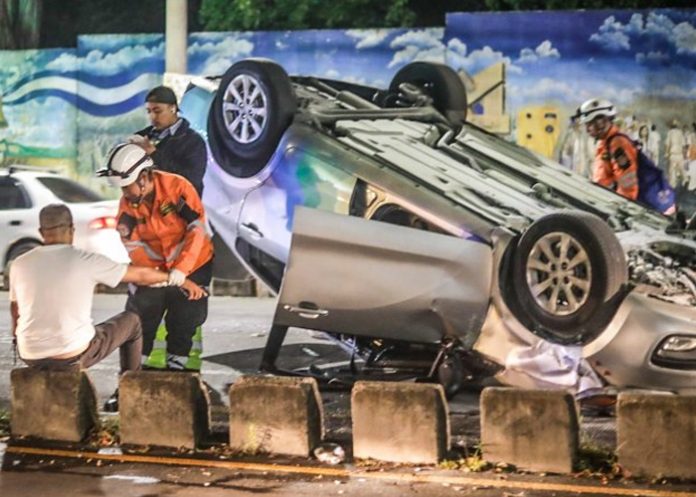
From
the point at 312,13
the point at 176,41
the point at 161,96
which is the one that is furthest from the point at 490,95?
the point at 161,96

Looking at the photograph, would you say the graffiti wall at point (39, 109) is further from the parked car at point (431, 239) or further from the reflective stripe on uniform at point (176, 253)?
the reflective stripe on uniform at point (176, 253)

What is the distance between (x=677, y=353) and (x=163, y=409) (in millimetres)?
2934

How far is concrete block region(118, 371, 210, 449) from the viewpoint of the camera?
6.99m

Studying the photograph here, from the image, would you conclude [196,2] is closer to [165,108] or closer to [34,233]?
[34,233]

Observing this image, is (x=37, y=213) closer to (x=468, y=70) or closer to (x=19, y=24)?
(x=19, y=24)

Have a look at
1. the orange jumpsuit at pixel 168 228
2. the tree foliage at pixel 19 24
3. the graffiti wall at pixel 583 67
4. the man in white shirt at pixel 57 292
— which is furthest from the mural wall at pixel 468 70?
the man in white shirt at pixel 57 292

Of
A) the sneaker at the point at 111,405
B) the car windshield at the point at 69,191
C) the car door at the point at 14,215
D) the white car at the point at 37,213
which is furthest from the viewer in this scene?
the car windshield at the point at 69,191

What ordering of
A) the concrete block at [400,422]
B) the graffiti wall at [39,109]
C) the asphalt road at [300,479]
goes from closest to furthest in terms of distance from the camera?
the asphalt road at [300,479] < the concrete block at [400,422] < the graffiti wall at [39,109]

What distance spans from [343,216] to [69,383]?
197 centimetres

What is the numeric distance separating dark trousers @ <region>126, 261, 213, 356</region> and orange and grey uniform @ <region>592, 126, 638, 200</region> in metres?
3.42

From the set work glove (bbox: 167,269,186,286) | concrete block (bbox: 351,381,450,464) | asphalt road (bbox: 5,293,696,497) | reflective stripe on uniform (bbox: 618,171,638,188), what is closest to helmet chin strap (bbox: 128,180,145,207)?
work glove (bbox: 167,269,186,286)

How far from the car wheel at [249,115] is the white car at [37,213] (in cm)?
451

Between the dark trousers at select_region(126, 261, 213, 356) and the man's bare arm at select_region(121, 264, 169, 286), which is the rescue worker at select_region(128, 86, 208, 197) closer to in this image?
the dark trousers at select_region(126, 261, 213, 356)

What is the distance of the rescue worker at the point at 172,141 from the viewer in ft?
29.5
